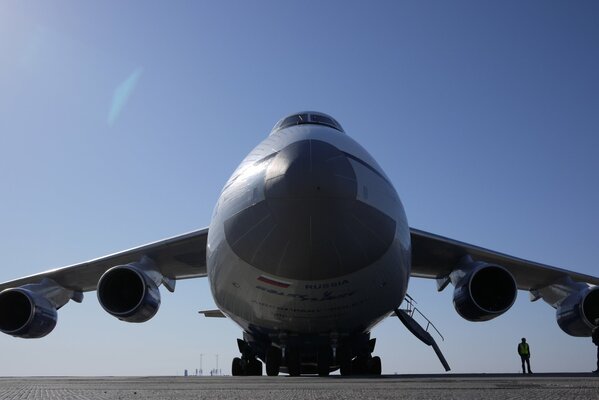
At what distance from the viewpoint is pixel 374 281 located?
6.33m

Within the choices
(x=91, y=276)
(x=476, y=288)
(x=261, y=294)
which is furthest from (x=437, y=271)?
(x=91, y=276)

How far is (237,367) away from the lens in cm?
934

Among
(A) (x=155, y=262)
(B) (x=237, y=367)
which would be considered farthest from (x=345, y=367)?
(A) (x=155, y=262)

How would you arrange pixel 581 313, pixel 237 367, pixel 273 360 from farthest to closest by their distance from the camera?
pixel 237 367, pixel 581 313, pixel 273 360

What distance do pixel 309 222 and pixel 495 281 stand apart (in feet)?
12.0

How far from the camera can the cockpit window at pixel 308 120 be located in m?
7.94

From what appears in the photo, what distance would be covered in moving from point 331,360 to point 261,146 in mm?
2952

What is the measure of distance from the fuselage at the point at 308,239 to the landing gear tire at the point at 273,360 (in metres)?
0.64

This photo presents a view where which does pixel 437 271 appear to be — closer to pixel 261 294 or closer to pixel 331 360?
pixel 331 360

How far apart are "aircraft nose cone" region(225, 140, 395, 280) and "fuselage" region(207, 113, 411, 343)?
10mm

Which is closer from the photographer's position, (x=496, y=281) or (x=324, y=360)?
(x=324, y=360)

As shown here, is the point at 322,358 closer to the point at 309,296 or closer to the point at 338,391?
the point at 309,296

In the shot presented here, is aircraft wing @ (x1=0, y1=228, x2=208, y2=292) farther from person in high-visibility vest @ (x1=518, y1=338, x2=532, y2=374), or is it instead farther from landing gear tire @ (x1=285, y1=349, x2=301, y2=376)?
person in high-visibility vest @ (x1=518, y1=338, x2=532, y2=374)

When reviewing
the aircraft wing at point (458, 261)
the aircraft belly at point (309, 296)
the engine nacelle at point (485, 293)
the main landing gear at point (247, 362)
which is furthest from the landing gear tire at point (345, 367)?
the aircraft wing at point (458, 261)
